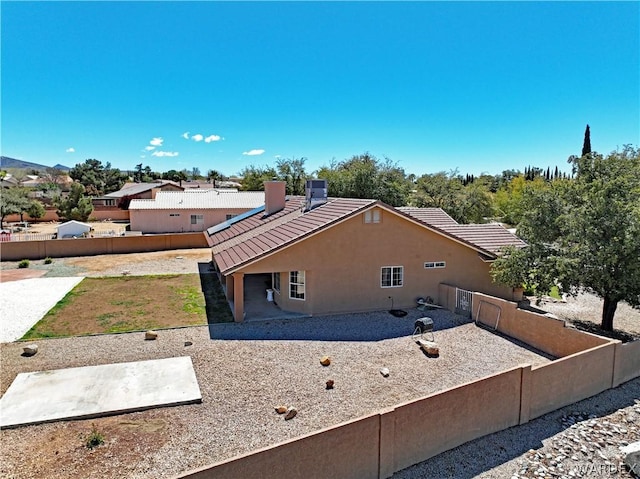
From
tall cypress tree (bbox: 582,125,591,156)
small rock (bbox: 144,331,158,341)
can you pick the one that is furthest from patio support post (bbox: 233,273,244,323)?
tall cypress tree (bbox: 582,125,591,156)

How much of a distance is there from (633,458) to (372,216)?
1170 centimetres

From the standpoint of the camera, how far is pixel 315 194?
2241 cm

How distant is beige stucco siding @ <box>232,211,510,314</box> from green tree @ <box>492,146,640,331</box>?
108 inches

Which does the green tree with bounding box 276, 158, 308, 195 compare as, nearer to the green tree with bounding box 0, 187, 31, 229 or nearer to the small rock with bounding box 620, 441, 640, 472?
the green tree with bounding box 0, 187, 31, 229

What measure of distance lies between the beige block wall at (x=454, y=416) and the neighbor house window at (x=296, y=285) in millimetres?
9667

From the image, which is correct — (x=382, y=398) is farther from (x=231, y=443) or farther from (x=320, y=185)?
(x=320, y=185)

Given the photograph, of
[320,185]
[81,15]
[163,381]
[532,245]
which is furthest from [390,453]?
[81,15]

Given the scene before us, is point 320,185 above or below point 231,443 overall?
above

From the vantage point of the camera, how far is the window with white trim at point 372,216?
701 inches

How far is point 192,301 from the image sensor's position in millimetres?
19500

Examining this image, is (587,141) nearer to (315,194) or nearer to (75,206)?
(315,194)

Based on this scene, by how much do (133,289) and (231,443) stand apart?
15372 millimetres

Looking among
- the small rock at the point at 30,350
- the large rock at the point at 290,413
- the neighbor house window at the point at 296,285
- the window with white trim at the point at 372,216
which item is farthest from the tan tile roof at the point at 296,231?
the large rock at the point at 290,413

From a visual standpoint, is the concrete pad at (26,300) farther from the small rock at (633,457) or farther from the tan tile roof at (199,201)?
the tan tile roof at (199,201)
